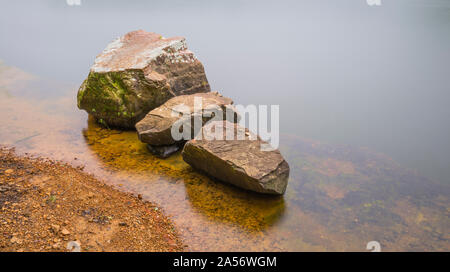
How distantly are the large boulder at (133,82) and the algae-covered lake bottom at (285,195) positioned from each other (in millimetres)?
485

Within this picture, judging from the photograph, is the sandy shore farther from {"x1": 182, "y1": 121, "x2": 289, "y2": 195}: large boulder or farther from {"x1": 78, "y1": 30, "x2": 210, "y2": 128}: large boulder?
{"x1": 78, "y1": 30, "x2": 210, "y2": 128}: large boulder

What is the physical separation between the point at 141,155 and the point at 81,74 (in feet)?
21.2

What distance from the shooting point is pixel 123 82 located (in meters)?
6.96

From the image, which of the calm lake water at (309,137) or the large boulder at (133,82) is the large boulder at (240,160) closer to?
the calm lake water at (309,137)

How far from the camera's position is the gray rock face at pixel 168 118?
20.2 feet

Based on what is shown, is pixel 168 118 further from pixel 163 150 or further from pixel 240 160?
pixel 240 160

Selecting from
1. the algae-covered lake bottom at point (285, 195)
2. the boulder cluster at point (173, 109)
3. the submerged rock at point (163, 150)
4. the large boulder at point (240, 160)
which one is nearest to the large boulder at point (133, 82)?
the boulder cluster at point (173, 109)

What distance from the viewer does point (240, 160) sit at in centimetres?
529

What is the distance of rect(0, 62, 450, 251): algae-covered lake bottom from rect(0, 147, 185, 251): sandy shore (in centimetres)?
33

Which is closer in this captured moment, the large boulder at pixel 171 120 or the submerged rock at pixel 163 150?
the large boulder at pixel 171 120

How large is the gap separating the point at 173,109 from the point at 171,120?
0.40 meters

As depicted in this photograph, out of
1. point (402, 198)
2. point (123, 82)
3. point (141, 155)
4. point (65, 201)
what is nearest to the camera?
point (65, 201)
